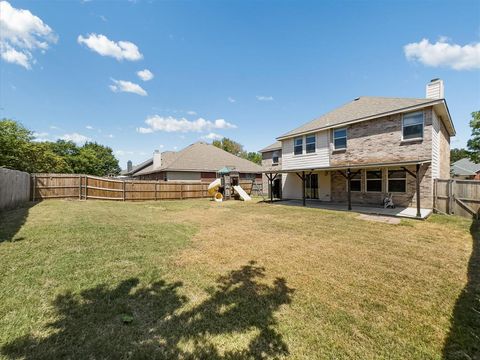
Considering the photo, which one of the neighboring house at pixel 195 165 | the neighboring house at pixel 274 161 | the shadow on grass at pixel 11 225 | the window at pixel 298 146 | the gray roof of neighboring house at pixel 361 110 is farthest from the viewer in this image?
the neighboring house at pixel 195 165

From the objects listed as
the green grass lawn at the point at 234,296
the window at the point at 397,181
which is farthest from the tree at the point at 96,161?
the window at the point at 397,181

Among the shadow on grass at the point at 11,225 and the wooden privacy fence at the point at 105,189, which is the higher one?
the wooden privacy fence at the point at 105,189

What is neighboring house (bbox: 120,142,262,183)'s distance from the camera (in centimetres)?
2373

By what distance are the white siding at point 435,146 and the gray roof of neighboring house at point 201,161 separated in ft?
47.3

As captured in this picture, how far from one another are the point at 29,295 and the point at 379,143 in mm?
14735

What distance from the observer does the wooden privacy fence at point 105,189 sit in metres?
13.8

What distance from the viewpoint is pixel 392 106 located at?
11.9 metres

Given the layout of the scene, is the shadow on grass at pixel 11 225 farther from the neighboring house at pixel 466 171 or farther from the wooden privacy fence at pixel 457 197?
the neighboring house at pixel 466 171

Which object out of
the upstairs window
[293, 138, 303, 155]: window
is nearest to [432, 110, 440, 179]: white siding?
the upstairs window

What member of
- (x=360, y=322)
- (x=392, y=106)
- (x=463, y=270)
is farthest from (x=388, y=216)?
(x=360, y=322)

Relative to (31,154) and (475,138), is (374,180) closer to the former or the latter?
(475,138)

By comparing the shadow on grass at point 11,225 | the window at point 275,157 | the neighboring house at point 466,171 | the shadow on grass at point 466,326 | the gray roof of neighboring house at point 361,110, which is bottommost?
the shadow on grass at point 466,326

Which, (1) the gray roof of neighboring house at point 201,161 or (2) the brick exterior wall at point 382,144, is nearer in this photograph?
(2) the brick exterior wall at point 382,144

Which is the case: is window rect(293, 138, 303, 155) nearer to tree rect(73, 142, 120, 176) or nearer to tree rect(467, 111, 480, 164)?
tree rect(467, 111, 480, 164)
